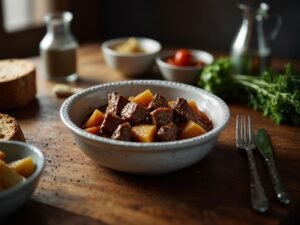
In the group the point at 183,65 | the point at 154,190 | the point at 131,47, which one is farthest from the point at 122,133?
the point at 131,47

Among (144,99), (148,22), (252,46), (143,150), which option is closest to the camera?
(143,150)

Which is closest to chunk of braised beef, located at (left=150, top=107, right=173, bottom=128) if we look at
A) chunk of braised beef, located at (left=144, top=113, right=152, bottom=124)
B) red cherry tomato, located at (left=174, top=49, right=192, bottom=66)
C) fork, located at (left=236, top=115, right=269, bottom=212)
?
chunk of braised beef, located at (left=144, top=113, right=152, bottom=124)

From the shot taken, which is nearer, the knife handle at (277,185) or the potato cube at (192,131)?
the knife handle at (277,185)

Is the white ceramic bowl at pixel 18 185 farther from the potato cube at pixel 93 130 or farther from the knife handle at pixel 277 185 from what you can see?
the knife handle at pixel 277 185

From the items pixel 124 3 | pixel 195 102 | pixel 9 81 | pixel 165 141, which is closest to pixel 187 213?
pixel 165 141

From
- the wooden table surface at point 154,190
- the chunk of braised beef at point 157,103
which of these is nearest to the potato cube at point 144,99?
the chunk of braised beef at point 157,103

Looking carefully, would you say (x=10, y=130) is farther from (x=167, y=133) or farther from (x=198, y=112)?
(x=198, y=112)

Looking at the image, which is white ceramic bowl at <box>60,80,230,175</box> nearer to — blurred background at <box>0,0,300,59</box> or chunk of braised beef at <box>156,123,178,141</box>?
chunk of braised beef at <box>156,123,178,141</box>

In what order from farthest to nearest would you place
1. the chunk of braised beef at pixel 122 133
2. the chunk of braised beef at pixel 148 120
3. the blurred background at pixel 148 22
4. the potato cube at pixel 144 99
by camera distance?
the blurred background at pixel 148 22
the potato cube at pixel 144 99
the chunk of braised beef at pixel 148 120
the chunk of braised beef at pixel 122 133
